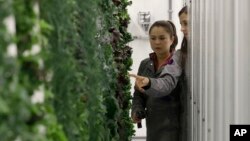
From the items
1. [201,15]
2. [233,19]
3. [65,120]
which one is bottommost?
[65,120]

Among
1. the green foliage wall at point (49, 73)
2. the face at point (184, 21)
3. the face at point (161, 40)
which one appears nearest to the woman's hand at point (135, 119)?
the face at point (161, 40)

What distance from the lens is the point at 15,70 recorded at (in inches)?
24.0

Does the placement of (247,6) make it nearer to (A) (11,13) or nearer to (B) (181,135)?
(A) (11,13)

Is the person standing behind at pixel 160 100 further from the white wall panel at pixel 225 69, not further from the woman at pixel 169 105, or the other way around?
the white wall panel at pixel 225 69

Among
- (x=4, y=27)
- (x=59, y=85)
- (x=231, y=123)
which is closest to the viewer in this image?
(x=4, y=27)

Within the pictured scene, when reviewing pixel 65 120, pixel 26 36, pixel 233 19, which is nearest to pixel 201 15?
pixel 233 19

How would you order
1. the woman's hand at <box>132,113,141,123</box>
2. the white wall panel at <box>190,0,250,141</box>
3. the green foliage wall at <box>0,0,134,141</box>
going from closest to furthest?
the green foliage wall at <box>0,0,134,141</box>, the white wall panel at <box>190,0,250,141</box>, the woman's hand at <box>132,113,141,123</box>

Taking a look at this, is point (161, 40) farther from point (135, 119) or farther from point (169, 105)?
point (135, 119)

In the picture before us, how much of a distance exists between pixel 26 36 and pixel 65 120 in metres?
0.29

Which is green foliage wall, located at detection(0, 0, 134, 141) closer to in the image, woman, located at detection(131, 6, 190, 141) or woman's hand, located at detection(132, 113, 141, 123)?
Result: woman, located at detection(131, 6, 190, 141)

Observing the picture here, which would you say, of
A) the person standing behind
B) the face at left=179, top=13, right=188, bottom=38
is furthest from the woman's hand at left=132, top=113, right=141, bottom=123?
the face at left=179, top=13, right=188, bottom=38

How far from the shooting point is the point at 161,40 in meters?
3.84

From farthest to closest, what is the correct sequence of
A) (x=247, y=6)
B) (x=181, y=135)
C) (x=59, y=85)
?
1. (x=181, y=135)
2. (x=247, y=6)
3. (x=59, y=85)

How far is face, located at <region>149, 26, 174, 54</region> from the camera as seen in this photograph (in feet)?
12.6
